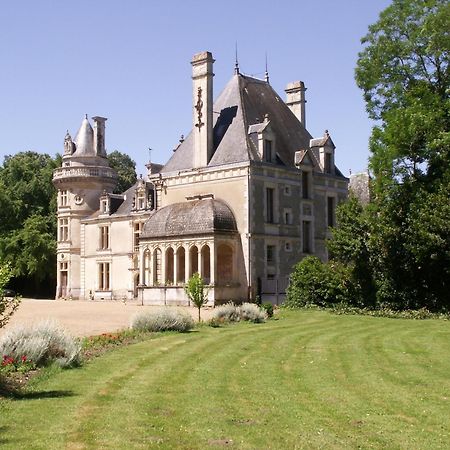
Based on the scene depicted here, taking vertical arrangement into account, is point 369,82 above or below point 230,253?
above

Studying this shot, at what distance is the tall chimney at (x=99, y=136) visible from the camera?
53.5m

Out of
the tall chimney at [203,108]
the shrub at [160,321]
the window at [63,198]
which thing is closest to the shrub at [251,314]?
the shrub at [160,321]

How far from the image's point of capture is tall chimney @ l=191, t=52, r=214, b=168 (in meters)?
39.9

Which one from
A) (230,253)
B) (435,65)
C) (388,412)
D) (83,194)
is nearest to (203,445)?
(388,412)

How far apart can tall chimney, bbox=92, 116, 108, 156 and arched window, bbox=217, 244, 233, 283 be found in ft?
60.4

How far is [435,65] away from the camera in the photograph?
97.8ft

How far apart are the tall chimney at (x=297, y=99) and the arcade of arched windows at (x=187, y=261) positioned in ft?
42.7

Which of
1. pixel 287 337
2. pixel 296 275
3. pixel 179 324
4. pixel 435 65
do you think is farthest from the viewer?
pixel 296 275

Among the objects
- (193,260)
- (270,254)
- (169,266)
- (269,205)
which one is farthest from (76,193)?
(270,254)

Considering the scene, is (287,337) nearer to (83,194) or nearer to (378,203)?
(378,203)

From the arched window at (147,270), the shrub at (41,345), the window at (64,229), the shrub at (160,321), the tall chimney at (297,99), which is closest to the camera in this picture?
the shrub at (41,345)

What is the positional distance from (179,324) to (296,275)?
13.5 meters

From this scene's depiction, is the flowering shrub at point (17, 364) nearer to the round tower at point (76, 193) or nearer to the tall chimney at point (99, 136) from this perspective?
the round tower at point (76, 193)

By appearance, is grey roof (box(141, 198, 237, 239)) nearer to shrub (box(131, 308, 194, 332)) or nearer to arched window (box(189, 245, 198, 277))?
arched window (box(189, 245, 198, 277))
